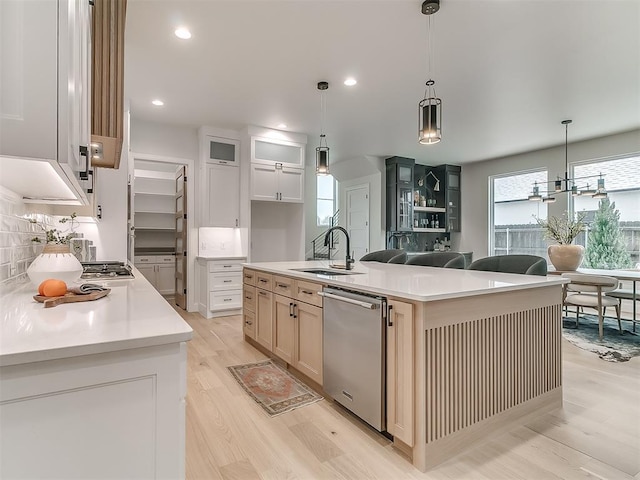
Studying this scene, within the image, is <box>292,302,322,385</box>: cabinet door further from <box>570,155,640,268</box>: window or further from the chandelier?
<box>570,155,640,268</box>: window

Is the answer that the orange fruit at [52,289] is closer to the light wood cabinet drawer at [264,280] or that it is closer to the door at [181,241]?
the light wood cabinet drawer at [264,280]

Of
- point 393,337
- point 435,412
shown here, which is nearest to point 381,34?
point 393,337

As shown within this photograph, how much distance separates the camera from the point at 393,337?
1.88 meters

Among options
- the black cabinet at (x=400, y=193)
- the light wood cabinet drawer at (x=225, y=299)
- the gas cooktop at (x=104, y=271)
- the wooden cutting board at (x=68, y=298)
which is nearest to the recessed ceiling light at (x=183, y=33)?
the gas cooktop at (x=104, y=271)

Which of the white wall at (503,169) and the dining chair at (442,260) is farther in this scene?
the white wall at (503,169)

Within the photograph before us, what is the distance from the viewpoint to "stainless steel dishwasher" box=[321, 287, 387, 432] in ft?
6.40

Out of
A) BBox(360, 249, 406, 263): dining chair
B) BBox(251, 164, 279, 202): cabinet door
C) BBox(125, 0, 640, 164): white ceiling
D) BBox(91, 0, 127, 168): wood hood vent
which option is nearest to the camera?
BBox(91, 0, 127, 168): wood hood vent

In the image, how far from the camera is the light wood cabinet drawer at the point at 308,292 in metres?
2.54

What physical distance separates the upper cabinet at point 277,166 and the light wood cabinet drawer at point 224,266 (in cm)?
103

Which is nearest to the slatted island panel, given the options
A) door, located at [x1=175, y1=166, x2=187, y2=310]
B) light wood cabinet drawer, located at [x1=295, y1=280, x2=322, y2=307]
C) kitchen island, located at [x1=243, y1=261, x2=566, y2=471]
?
kitchen island, located at [x1=243, y1=261, x2=566, y2=471]

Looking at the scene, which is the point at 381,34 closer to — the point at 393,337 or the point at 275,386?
the point at 393,337

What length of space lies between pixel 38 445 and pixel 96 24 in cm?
170

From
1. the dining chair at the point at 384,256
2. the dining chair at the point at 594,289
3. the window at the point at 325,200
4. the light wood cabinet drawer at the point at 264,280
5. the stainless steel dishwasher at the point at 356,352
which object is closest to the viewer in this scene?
the stainless steel dishwasher at the point at 356,352

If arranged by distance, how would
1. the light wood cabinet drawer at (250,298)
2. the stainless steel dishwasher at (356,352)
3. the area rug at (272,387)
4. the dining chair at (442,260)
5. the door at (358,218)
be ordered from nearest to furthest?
the stainless steel dishwasher at (356,352)
the area rug at (272,387)
the dining chair at (442,260)
the light wood cabinet drawer at (250,298)
the door at (358,218)
